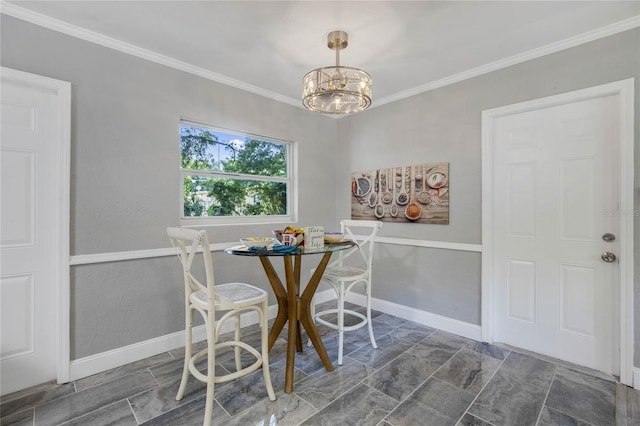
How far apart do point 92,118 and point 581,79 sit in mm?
3646

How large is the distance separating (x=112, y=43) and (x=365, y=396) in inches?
123

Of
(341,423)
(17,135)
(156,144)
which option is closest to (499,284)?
(341,423)

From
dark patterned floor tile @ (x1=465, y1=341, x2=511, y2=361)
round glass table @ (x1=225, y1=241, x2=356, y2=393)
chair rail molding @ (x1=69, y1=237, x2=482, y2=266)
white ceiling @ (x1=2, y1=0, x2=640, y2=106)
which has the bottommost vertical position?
dark patterned floor tile @ (x1=465, y1=341, x2=511, y2=361)

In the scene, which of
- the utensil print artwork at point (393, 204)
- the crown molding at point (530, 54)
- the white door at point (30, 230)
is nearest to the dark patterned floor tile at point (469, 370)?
the utensil print artwork at point (393, 204)

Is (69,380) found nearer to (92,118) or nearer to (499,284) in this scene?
(92,118)

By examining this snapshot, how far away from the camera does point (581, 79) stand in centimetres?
224

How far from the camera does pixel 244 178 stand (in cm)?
318

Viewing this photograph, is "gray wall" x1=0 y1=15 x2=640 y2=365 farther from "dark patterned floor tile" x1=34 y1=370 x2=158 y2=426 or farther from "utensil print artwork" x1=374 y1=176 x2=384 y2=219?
"dark patterned floor tile" x1=34 y1=370 x2=158 y2=426

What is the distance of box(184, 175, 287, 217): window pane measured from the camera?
2826 millimetres

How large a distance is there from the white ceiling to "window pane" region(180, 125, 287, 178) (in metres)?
0.60

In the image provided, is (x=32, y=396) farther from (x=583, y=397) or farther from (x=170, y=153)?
(x=583, y=397)

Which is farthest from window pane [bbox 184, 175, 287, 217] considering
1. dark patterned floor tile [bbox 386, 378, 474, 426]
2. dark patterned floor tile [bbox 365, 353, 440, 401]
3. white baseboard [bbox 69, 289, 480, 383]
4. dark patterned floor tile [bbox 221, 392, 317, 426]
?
dark patterned floor tile [bbox 386, 378, 474, 426]

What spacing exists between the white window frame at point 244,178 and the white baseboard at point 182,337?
3.17 ft

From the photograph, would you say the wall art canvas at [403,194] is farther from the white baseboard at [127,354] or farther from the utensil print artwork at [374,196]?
the white baseboard at [127,354]
